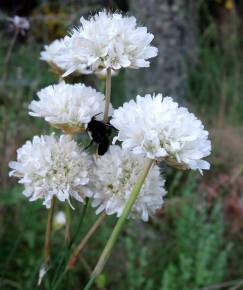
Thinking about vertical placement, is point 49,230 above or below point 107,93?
below

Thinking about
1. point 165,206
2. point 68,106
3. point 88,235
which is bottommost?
point 88,235

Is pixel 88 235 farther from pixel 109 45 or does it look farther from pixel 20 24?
pixel 20 24

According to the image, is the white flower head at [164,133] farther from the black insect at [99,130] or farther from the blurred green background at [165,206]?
the blurred green background at [165,206]

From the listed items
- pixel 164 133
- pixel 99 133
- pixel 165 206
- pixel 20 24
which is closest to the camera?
pixel 164 133

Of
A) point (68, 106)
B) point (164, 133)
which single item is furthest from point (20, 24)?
point (164, 133)

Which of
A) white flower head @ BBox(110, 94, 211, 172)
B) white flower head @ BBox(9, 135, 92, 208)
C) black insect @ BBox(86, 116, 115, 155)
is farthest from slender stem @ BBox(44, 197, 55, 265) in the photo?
white flower head @ BBox(110, 94, 211, 172)

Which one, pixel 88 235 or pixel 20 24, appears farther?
pixel 20 24

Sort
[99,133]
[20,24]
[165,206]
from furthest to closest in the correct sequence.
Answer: [165,206], [20,24], [99,133]
